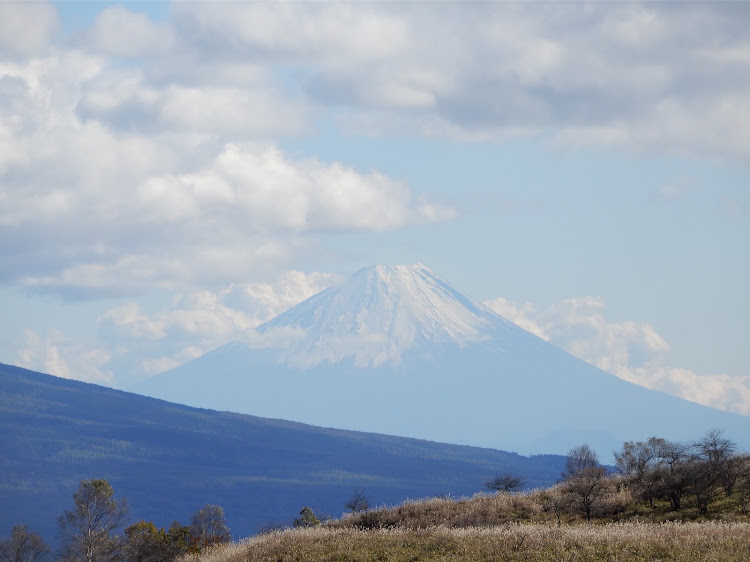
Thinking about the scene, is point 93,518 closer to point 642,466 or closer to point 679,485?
point 642,466

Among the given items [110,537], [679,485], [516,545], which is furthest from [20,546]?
[516,545]

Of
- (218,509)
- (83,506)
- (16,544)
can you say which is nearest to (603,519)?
(83,506)

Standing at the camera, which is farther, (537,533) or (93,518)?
(93,518)

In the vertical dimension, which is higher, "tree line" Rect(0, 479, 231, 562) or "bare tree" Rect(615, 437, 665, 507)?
"bare tree" Rect(615, 437, 665, 507)

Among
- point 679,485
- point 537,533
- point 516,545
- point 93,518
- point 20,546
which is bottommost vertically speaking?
point 20,546

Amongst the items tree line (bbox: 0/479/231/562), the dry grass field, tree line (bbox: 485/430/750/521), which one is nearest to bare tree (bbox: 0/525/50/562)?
tree line (bbox: 0/479/231/562)

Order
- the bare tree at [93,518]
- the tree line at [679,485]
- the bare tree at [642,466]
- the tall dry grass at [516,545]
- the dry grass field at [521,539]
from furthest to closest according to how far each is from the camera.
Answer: the bare tree at [93,518] → the bare tree at [642,466] → the tree line at [679,485] → the dry grass field at [521,539] → the tall dry grass at [516,545]

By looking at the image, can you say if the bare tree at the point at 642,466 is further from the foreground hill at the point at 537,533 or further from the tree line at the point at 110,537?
the tree line at the point at 110,537

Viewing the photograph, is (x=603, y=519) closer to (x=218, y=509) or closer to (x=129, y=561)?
(x=129, y=561)

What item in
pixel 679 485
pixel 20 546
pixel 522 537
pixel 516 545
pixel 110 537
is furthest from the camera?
pixel 20 546

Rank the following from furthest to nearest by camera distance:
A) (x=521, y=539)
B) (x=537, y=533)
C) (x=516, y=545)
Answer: (x=537, y=533)
(x=521, y=539)
(x=516, y=545)

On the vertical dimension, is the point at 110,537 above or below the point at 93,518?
below

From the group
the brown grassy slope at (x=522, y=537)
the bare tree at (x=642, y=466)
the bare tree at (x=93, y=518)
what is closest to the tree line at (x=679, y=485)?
the bare tree at (x=642, y=466)

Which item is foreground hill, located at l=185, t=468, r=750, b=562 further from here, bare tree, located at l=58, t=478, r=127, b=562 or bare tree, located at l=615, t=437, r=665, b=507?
bare tree, located at l=58, t=478, r=127, b=562
